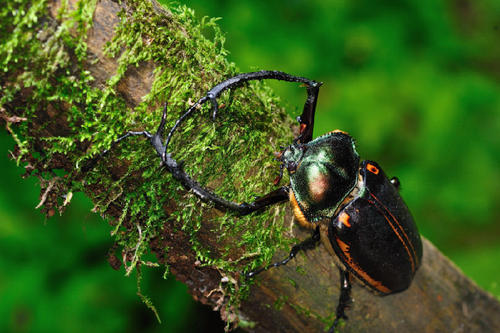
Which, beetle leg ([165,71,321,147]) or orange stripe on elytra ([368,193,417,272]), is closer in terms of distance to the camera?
beetle leg ([165,71,321,147])

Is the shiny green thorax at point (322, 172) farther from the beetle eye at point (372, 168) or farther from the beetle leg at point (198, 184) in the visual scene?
the beetle leg at point (198, 184)

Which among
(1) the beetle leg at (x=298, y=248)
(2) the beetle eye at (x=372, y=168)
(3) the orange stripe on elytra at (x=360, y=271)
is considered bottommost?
(3) the orange stripe on elytra at (x=360, y=271)

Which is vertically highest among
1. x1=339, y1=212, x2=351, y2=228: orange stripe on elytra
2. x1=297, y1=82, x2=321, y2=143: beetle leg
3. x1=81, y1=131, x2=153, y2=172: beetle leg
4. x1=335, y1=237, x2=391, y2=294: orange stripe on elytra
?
x1=81, y1=131, x2=153, y2=172: beetle leg

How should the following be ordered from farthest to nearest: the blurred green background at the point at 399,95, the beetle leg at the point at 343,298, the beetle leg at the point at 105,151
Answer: the blurred green background at the point at 399,95, the beetle leg at the point at 343,298, the beetle leg at the point at 105,151

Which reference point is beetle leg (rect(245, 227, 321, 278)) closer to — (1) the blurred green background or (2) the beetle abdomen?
(2) the beetle abdomen

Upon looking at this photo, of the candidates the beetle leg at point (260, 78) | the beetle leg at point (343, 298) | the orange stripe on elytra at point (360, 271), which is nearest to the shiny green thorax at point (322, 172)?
the beetle leg at point (260, 78)

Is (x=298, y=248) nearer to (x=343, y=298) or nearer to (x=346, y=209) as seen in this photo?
(x=343, y=298)

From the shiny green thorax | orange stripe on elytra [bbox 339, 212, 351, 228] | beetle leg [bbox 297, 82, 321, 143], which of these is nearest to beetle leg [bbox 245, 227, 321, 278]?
the shiny green thorax

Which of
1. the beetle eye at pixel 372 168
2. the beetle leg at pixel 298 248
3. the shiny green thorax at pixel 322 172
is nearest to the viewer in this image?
the beetle leg at pixel 298 248
